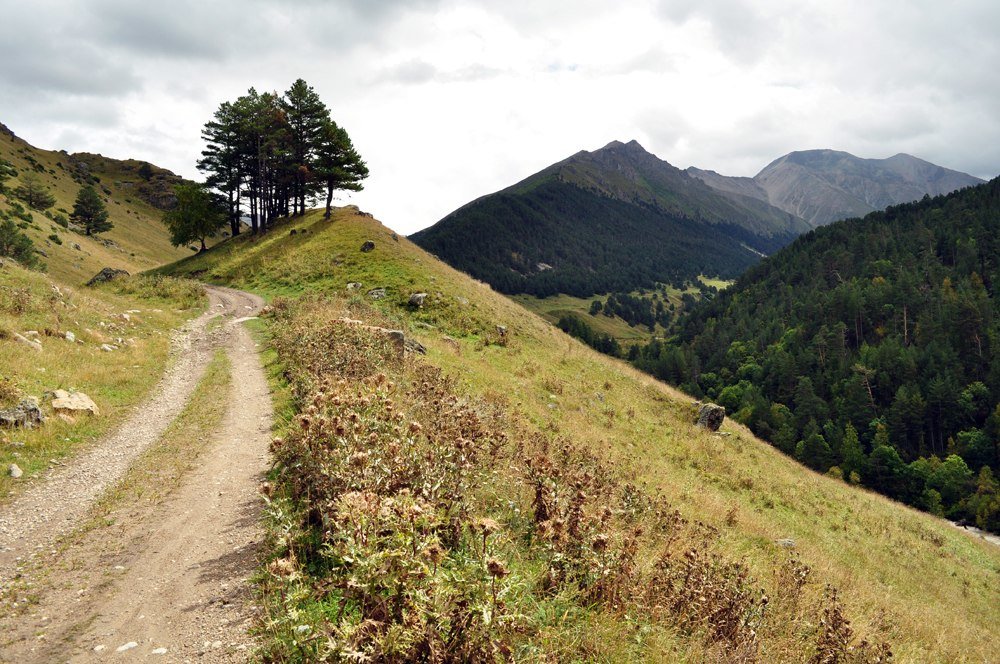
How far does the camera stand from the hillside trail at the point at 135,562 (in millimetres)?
4984

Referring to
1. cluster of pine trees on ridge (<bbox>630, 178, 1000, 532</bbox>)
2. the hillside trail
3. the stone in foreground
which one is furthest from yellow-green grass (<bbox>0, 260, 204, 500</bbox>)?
cluster of pine trees on ridge (<bbox>630, 178, 1000, 532</bbox>)

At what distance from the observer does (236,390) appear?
15477 mm

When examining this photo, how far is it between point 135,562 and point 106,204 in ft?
369

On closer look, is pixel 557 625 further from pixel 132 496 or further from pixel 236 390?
pixel 236 390

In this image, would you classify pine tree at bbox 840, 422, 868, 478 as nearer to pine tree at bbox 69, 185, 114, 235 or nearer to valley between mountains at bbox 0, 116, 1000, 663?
valley between mountains at bbox 0, 116, 1000, 663

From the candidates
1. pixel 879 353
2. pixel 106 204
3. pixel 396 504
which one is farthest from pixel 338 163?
pixel 879 353

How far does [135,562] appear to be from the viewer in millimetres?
6512

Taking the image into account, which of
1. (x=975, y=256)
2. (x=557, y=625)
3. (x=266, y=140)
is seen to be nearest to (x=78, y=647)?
(x=557, y=625)

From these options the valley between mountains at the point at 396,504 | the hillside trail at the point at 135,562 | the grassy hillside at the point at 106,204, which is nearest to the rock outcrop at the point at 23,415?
the valley between mountains at the point at 396,504

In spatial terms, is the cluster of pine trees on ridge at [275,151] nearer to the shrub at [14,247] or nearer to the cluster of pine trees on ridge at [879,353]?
the shrub at [14,247]

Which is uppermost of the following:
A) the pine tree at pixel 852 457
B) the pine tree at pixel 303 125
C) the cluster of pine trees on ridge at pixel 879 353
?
the pine tree at pixel 303 125

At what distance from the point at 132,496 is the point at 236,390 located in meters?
7.22

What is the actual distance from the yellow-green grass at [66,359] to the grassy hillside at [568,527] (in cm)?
476

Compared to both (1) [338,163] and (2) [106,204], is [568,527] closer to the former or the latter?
(1) [338,163]
